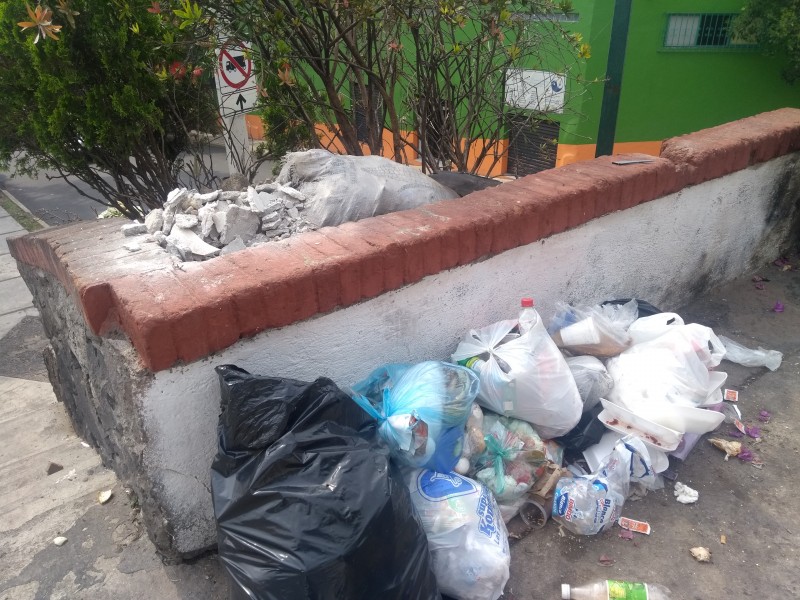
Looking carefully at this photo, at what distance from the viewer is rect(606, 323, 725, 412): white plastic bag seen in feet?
8.55

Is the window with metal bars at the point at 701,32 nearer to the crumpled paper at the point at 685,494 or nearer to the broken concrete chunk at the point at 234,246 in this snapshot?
the crumpled paper at the point at 685,494

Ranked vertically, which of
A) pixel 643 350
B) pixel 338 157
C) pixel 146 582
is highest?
pixel 338 157

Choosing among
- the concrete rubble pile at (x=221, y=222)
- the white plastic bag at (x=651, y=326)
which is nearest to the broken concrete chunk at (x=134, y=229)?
the concrete rubble pile at (x=221, y=222)

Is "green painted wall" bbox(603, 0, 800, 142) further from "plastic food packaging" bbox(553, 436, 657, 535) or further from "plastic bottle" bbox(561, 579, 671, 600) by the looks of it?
"plastic bottle" bbox(561, 579, 671, 600)

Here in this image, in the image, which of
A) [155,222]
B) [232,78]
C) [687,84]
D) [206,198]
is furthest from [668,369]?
[687,84]

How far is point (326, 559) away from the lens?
1.61 m

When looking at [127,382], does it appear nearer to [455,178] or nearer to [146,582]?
[146,582]

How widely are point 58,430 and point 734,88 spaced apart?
27.2 feet

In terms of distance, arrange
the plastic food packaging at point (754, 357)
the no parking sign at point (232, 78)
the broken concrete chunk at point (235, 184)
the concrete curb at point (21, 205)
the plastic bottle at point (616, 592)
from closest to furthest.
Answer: the plastic bottle at point (616, 592)
the plastic food packaging at point (754, 357)
the broken concrete chunk at point (235, 184)
the no parking sign at point (232, 78)
the concrete curb at point (21, 205)

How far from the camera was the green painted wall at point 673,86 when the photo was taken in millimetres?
7375

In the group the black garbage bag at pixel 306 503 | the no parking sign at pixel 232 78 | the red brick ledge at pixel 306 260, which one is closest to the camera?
the black garbage bag at pixel 306 503

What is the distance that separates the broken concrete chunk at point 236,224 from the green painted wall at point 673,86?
5.74 meters

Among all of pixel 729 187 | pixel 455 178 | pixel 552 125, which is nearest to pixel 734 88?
pixel 552 125

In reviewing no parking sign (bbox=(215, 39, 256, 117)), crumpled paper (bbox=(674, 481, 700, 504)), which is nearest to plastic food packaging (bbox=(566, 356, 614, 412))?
crumpled paper (bbox=(674, 481, 700, 504))
